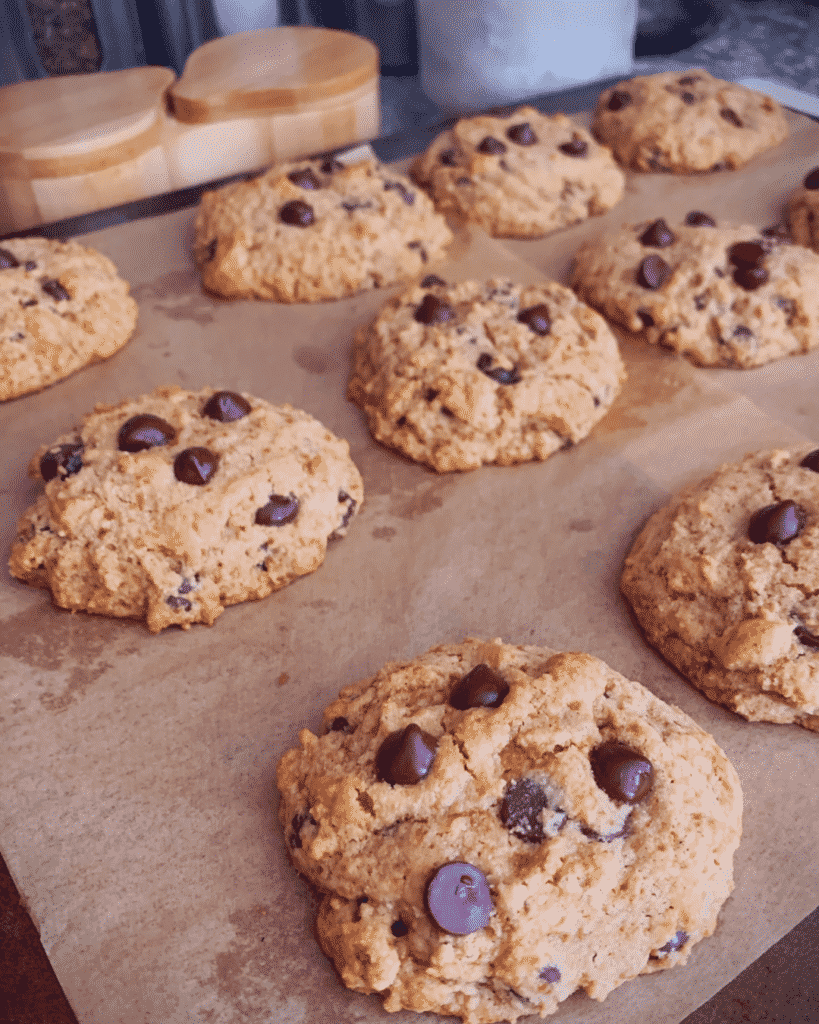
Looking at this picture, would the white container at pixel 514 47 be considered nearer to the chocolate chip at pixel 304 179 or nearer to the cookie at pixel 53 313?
the chocolate chip at pixel 304 179

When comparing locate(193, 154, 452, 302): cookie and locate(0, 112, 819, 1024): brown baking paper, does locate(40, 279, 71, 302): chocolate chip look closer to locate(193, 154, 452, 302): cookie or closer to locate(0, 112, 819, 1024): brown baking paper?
locate(0, 112, 819, 1024): brown baking paper

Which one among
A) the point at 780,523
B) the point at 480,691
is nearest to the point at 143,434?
the point at 480,691

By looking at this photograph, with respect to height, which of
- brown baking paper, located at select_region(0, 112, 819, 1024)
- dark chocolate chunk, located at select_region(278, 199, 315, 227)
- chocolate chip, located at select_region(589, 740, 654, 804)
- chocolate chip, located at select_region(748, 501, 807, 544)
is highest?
dark chocolate chunk, located at select_region(278, 199, 315, 227)

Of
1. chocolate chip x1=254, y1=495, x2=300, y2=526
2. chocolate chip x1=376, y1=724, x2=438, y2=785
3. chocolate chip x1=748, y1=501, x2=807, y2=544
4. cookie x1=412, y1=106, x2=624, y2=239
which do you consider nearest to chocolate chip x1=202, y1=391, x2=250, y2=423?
chocolate chip x1=254, y1=495, x2=300, y2=526

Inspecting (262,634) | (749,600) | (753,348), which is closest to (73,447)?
(262,634)

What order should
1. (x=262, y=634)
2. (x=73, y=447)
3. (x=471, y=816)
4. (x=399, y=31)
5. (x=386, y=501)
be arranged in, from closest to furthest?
1. (x=471, y=816)
2. (x=262, y=634)
3. (x=73, y=447)
4. (x=386, y=501)
5. (x=399, y=31)

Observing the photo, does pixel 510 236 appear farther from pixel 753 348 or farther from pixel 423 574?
pixel 423 574
